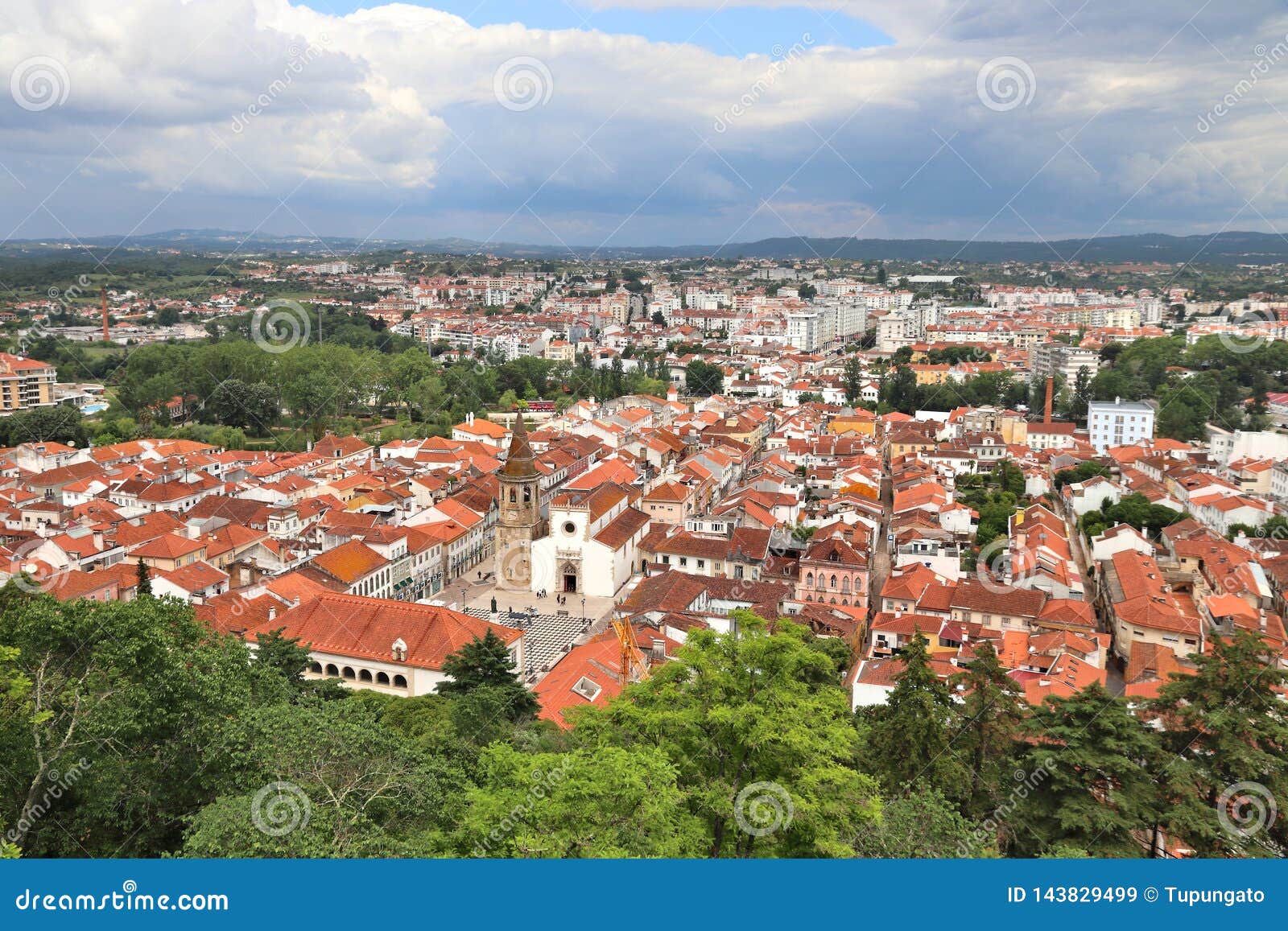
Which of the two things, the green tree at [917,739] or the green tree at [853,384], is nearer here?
the green tree at [917,739]

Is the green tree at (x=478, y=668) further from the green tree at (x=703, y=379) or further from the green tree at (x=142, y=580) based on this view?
the green tree at (x=703, y=379)

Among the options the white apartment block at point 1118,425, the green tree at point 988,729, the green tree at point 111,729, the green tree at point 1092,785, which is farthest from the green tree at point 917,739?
the white apartment block at point 1118,425

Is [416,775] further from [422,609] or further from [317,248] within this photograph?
[317,248]

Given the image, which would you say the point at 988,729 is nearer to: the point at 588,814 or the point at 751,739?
the point at 751,739

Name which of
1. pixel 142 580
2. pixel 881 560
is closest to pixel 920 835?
pixel 142 580

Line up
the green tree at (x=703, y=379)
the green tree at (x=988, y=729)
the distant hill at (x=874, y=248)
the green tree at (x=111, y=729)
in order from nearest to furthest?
the green tree at (x=111, y=729)
the green tree at (x=988, y=729)
the green tree at (x=703, y=379)
the distant hill at (x=874, y=248)

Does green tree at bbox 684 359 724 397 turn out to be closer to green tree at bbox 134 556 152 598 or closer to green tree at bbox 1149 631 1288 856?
green tree at bbox 134 556 152 598

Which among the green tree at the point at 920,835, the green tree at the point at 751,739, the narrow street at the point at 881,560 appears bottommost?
the narrow street at the point at 881,560

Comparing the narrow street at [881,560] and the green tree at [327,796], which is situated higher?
the green tree at [327,796]
